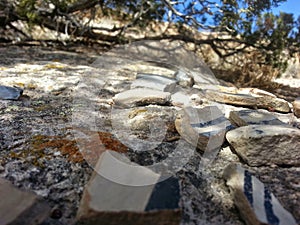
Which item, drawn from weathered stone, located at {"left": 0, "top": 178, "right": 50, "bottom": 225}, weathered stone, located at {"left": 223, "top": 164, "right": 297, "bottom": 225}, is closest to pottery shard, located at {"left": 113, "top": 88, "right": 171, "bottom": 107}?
weathered stone, located at {"left": 223, "top": 164, "right": 297, "bottom": 225}

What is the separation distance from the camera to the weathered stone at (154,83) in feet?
6.87

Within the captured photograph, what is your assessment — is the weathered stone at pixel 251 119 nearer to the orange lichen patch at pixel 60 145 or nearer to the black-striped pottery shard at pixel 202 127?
the black-striped pottery shard at pixel 202 127

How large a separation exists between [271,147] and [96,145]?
30.0 inches

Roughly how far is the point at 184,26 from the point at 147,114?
249 cm

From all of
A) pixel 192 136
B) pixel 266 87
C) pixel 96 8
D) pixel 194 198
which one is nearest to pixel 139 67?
pixel 96 8

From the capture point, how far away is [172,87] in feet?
7.30

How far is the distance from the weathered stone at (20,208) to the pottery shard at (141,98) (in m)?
0.93

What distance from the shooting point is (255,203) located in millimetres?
882

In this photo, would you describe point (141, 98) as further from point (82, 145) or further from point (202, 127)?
point (82, 145)

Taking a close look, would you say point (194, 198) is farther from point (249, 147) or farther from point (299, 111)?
point (299, 111)

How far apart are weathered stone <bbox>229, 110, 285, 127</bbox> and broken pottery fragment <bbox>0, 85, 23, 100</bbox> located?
1.34 metres

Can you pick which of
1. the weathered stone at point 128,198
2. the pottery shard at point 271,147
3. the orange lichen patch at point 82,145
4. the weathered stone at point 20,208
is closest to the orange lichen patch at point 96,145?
the orange lichen patch at point 82,145

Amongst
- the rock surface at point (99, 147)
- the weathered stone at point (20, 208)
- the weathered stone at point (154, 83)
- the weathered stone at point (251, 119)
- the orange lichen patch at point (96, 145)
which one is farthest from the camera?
the weathered stone at point (154, 83)

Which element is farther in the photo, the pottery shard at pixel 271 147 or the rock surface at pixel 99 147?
the pottery shard at pixel 271 147
